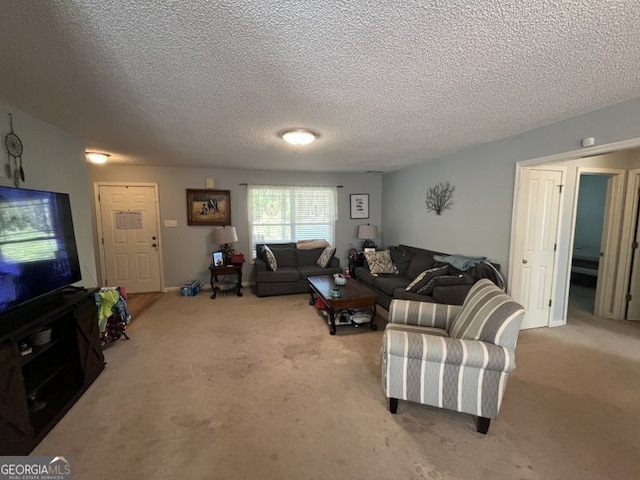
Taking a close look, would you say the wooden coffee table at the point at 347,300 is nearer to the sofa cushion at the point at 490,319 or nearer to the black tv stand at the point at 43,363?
the sofa cushion at the point at 490,319

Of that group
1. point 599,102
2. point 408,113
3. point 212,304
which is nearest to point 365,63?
point 408,113

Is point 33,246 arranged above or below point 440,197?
below

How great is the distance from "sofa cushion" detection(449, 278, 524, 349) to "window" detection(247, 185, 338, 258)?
395 centimetres

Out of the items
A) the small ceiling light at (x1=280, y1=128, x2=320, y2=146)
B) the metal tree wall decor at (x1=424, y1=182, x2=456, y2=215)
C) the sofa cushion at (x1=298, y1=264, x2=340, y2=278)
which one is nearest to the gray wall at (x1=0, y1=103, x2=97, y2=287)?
the small ceiling light at (x1=280, y1=128, x2=320, y2=146)

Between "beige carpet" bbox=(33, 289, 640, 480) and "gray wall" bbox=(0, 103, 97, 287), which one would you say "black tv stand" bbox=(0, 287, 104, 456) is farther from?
"gray wall" bbox=(0, 103, 97, 287)

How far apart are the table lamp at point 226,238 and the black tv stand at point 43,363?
2549 mm

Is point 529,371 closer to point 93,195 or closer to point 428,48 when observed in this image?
point 428,48

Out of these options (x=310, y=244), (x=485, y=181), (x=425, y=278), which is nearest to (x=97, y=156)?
(x=310, y=244)

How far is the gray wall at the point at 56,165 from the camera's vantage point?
2355mm

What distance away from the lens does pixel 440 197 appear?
4.36m

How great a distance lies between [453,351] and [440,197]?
122 inches

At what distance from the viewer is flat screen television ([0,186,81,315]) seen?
1786mm

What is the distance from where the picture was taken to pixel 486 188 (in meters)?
3.56

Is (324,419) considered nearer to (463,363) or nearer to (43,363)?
(463,363)
